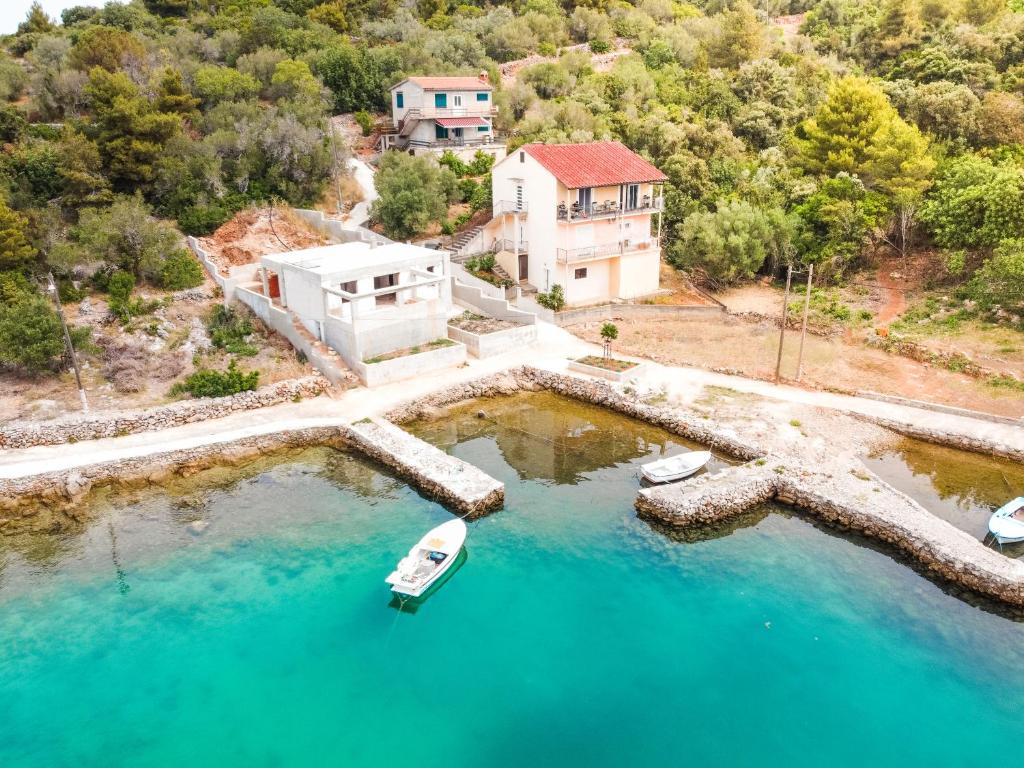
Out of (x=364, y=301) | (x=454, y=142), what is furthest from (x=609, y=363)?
(x=454, y=142)

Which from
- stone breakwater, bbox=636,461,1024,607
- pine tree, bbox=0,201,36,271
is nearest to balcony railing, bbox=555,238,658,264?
stone breakwater, bbox=636,461,1024,607

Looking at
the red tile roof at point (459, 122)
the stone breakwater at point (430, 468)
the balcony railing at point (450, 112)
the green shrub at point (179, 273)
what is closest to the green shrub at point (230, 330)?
the green shrub at point (179, 273)

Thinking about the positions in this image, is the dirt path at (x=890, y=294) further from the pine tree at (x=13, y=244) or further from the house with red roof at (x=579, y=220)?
the pine tree at (x=13, y=244)

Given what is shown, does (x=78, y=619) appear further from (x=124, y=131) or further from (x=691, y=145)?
(x=691, y=145)

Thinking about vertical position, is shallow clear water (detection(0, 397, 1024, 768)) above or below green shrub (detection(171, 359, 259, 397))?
below

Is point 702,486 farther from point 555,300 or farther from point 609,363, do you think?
point 555,300

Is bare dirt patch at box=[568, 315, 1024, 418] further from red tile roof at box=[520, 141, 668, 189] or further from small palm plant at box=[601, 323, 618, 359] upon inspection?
red tile roof at box=[520, 141, 668, 189]
